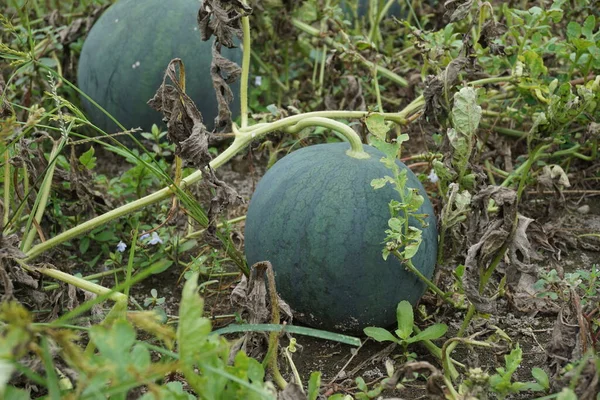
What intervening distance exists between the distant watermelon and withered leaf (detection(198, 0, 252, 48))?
1.03 meters

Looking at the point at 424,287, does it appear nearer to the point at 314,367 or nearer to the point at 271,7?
the point at 314,367

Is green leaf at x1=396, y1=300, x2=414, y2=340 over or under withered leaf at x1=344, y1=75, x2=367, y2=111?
under

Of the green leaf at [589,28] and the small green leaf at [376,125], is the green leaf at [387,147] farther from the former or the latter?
the green leaf at [589,28]

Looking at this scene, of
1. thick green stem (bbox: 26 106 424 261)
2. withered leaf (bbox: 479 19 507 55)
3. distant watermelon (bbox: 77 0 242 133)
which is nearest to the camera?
thick green stem (bbox: 26 106 424 261)

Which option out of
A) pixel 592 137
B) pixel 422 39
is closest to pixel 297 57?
pixel 422 39

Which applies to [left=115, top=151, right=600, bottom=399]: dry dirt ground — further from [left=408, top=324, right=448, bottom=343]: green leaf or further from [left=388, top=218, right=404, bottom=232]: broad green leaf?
[left=388, top=218, right=404, bottom=232]: broad green leaf

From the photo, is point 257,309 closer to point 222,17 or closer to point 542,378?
point 542,378

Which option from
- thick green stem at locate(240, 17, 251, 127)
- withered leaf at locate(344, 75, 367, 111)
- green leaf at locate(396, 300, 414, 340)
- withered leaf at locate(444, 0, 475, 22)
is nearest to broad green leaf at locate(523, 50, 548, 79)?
withered leaf at locate(444, 0, 475, 22)

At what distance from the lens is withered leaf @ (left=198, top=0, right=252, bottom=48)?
2.90 m

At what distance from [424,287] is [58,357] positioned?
123 cm

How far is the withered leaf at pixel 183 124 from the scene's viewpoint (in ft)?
8.75

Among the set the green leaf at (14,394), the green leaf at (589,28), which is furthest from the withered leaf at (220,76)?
the green leaf at (589,28)

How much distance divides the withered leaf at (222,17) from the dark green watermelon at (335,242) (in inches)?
21.1

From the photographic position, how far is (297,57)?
16.1 ft
